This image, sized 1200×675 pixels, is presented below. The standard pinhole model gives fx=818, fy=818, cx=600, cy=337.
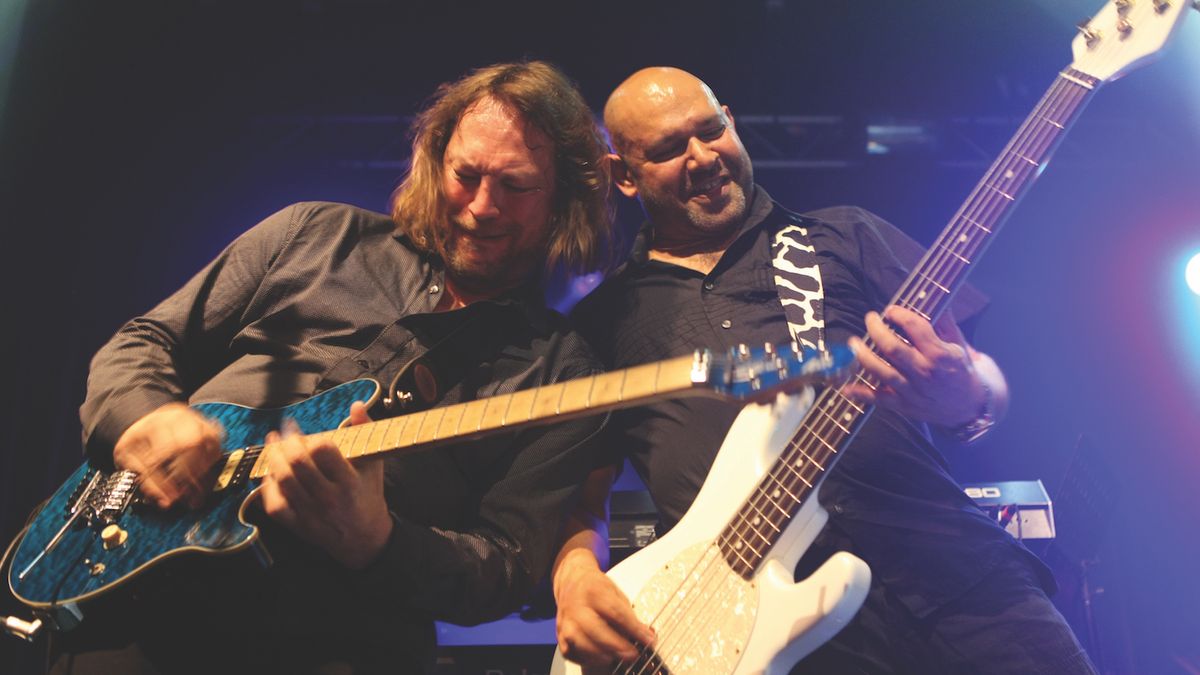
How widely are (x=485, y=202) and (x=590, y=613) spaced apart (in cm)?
123

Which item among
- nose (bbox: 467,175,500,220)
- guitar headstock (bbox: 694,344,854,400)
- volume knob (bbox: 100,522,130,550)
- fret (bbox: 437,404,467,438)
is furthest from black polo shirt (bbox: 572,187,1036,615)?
volume knob (bbox: 100,522,130,550)

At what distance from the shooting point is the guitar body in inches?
65.0

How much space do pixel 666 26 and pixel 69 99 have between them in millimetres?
3105

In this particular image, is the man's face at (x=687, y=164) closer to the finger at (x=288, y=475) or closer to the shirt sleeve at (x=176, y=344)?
the shirt sleeve at (x=176, y=344)

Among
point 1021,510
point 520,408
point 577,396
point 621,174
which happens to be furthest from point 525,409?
point 1021,510

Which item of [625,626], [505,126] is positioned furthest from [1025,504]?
[505,126]

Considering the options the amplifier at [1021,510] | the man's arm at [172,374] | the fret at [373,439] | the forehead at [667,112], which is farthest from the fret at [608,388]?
the amplifier at [1021,510]

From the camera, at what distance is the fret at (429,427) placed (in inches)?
63.0

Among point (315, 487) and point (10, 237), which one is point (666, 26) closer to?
point (10, 237)

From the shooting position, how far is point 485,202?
2441 mm

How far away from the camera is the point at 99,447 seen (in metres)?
1.91

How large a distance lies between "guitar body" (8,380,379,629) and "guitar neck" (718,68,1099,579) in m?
0.91

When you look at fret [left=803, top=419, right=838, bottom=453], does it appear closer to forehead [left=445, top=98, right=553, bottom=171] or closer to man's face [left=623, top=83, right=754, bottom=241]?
man's face [left=623, top=83, right=754, bottom=241]

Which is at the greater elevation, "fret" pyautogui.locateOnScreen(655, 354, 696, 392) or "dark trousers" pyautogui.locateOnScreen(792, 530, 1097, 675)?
"fret" pyautogui.locateOnScreen(655, 354, 696, 392)
